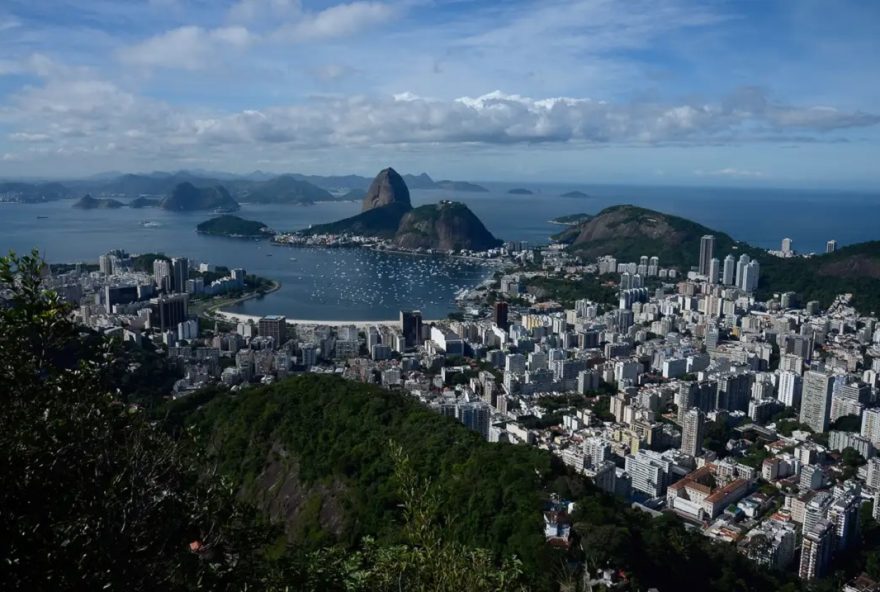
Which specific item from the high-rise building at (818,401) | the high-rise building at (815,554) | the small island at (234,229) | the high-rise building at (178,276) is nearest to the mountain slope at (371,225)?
the small island at (234,229)

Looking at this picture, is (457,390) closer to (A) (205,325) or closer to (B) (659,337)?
(B) (659,337)

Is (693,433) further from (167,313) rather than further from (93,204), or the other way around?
(93,204)

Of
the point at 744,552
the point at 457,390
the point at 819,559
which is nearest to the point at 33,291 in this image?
the point at 744,552

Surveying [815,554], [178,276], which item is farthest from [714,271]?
[815,554]

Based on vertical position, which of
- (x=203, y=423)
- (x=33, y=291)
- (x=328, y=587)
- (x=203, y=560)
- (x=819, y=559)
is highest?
(x=33, y=291)

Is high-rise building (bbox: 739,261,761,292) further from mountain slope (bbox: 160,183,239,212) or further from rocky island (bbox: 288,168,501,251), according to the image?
mountain slope (bbox: 160,183,239,212)

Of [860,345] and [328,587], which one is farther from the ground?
[328,587]

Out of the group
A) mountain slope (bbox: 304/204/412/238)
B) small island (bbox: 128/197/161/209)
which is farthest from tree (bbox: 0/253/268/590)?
small island (bbox: 128/197/161/209)
